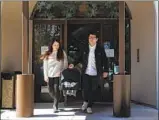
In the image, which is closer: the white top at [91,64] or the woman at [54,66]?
the white top at [91,64]

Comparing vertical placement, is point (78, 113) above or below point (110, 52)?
below

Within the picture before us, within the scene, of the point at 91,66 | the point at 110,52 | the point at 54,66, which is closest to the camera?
the point at 91,66

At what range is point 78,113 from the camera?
8.98 meters

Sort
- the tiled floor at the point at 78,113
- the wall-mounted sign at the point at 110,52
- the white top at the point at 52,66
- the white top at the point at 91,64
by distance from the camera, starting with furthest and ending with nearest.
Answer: the wall-mounted sign at the point at 110,52, the white top at the point at 52,66, the white top at the point at 91,64, the tiled floor at the point at 78,113

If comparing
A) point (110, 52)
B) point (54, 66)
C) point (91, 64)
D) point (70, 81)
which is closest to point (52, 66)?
point (54, 66)

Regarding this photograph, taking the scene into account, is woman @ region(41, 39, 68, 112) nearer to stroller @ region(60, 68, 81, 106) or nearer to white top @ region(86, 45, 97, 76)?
stroller @ region(60, 68, 81, 106)

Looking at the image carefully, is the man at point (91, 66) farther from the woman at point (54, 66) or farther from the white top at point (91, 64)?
the woman at point (54, 66)

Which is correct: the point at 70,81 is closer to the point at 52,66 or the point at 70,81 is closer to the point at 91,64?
the point at 52,66

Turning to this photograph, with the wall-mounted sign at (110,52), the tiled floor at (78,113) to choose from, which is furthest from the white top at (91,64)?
the wall-mounted sign at (110,52)

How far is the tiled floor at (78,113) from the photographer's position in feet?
27.5

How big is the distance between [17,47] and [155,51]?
3.87 meters

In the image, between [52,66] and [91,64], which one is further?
[52,66]

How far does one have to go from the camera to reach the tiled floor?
8375 mm

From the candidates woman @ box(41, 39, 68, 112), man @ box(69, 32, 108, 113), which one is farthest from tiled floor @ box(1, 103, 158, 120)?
Result: woman @ box(41, 39, 68, 112)
